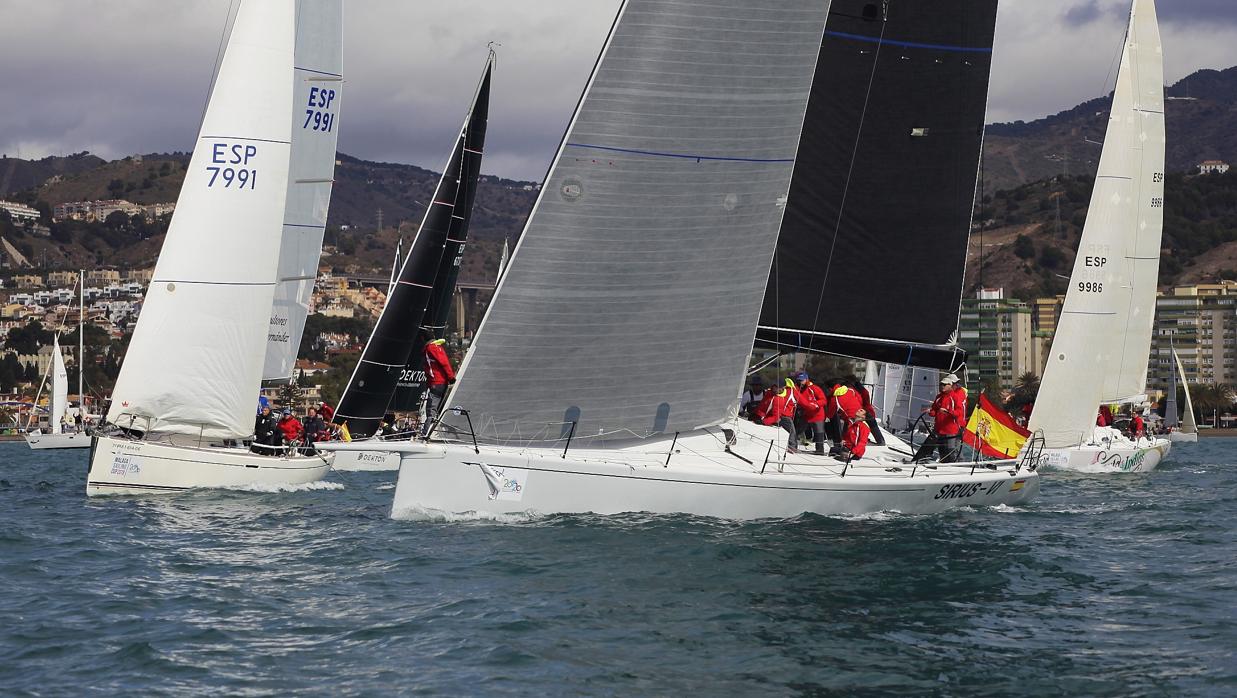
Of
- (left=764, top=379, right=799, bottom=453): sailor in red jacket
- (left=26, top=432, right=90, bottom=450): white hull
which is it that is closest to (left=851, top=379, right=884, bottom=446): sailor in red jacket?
(left=764, top=379, right=799, bottom=453): sailor in red jacket

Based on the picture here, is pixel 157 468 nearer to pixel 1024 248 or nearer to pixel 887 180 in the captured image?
pixel 887 180

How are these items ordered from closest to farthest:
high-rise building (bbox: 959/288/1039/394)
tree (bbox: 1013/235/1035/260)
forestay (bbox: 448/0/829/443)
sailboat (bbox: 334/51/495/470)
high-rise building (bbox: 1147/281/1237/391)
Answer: forestay (bbox: 448/0/829/443), sailboat (bbox: 334/51/495/470), high-rise building (bbox: 1147/281/1237/391), high-rise building (bbox: 959/288/1039/394), tree (bbox: 1013/235/1035/260)

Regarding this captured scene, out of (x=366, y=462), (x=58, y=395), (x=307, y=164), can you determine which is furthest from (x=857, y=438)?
(x=58, y=395)

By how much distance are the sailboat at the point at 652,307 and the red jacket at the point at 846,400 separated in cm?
150

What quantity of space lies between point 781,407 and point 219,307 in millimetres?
8842

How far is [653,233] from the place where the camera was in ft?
44.8

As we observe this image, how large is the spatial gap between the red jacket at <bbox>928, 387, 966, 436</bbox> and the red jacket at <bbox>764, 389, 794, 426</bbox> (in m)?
1.78

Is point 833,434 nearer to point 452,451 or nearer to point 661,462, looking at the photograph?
point 661,462

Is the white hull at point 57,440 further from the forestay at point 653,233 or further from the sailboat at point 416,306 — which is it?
the forestay at point 653,233

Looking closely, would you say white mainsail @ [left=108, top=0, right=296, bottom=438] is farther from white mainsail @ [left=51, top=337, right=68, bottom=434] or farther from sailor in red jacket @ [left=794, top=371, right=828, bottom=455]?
white mainsail @ [left=51, top=337, right=68, bottom=434]

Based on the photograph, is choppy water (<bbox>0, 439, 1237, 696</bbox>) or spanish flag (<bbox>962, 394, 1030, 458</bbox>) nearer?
choppy water (<bbox>0, 439, 1237, 696</bbox>)

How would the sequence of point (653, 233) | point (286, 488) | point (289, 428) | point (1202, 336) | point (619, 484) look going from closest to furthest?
point (619, 484) → point (653, 233) → point (286, 488) → point (289, 428) → point (1202, 336)

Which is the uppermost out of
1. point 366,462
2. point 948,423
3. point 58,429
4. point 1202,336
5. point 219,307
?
point 1202,336

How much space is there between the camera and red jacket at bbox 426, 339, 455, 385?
51.6 ft
